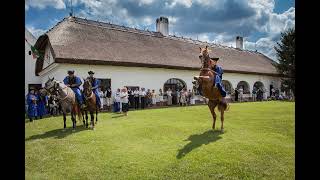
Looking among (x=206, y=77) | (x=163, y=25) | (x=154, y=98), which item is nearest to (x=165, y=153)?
(x=206, y=77)

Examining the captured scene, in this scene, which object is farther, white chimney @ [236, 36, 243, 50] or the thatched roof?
white chimney @ [236, 36, 243, 50]

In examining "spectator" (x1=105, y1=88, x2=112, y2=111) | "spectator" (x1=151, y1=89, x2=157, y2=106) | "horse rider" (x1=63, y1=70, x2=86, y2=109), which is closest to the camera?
"horse rider" (x1=63, y1=70, x2=86, y2=109)

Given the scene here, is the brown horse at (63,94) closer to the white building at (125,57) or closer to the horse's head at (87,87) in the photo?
the horse's head at (87,87)

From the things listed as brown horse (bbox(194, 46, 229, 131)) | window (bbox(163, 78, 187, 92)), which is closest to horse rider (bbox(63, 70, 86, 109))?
brown horse (bbox(194, 46, 229, 131))

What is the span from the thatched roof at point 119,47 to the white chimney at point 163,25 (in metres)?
0.81

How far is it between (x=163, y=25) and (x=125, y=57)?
1039 centimetres

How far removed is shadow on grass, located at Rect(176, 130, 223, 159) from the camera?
736 cm

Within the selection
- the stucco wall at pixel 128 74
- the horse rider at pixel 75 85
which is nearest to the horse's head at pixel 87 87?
the horse rider at pixel 75 85

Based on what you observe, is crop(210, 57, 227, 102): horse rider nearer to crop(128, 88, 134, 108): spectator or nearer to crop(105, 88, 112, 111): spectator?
crop(128, 88, 134, 108): spectator

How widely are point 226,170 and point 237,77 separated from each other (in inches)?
1004

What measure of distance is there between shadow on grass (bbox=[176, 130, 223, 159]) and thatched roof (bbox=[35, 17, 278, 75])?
12.2 metres

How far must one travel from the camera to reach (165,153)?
7336 mm

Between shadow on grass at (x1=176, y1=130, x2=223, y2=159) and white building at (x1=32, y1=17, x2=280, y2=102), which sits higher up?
white building at (x1=32, y1=17, x2=280, y2=102)

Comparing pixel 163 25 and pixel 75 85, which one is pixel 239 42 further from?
pixel 75 85
